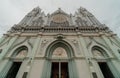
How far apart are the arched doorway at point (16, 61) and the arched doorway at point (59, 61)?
3214 millimetres

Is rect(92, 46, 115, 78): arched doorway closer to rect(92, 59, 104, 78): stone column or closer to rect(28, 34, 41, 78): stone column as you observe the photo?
rect(92, 59, 104, 78): stone column

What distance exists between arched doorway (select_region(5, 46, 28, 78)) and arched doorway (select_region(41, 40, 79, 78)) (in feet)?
10.5

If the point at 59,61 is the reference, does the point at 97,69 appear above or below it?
below

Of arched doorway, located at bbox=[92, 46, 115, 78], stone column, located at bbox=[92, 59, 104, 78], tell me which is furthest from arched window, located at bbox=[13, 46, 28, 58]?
arched doorway, located at bbox=[92, 46, 115, 78]

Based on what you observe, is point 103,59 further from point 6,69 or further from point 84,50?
point 6,69

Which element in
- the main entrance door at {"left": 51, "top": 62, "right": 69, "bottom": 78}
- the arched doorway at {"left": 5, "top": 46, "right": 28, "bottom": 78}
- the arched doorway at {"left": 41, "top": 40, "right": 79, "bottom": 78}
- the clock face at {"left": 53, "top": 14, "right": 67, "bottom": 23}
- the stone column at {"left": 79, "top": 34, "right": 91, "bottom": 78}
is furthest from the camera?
the clock face at {"left": 53, "top": 14, "right": 67, "bottom": 23}

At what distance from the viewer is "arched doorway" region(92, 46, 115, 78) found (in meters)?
11.6

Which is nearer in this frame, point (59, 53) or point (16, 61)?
point (16, 61)

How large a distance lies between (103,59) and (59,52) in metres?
5.55

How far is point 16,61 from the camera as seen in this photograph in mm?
11969

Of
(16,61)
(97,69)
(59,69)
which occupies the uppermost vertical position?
(16,61)

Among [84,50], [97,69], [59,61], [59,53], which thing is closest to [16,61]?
[59,61]

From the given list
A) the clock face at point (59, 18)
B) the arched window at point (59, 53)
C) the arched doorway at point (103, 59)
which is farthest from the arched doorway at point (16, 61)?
the arched doorway at point (103, 59)

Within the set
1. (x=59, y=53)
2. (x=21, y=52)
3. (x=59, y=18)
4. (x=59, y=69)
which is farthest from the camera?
(x=59, y=18)
